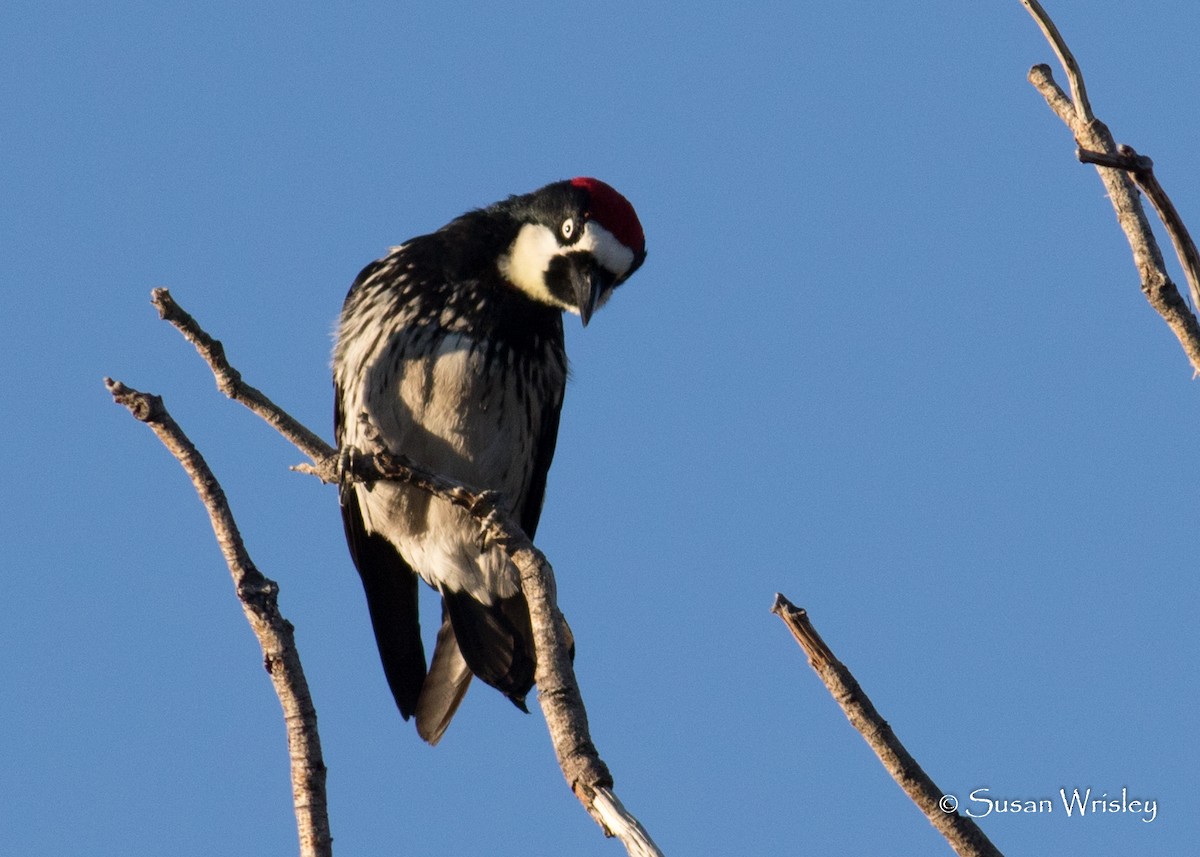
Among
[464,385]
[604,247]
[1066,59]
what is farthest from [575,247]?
[1066,59]

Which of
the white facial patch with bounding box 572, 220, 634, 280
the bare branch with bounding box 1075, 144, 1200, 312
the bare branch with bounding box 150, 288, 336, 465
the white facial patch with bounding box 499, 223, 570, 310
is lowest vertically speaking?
the bare branch with bounding box 1075, 144, 1200, 312

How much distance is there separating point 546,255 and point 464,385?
0.66 m

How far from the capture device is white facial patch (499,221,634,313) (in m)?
6.24

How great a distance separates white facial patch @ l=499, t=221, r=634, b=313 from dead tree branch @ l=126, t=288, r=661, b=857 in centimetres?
171

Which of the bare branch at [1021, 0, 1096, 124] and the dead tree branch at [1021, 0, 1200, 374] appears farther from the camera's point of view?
the bare branch at [1021, 0, 1096, 124]

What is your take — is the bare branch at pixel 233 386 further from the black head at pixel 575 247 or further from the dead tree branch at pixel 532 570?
the black head at pixel 575 247

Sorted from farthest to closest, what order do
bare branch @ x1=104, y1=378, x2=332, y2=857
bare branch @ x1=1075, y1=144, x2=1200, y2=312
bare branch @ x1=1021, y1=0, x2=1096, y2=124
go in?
1. bare branch @ x1=104, y1=378, x2=332, y2=857
2. bare branch @ x1=1021, y1=0, x2=1096, y2=124
3. bare branch @ x1=1075, y1=144, x2=1200, y2=312

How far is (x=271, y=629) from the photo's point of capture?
11.3ft

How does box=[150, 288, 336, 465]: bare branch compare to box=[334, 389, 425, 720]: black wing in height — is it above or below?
below

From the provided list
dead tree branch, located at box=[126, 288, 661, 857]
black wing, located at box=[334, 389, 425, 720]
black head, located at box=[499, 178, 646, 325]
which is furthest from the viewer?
black wing, located at box=[334, 389, 425, 720]

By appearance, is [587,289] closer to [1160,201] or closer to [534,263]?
[534,263]

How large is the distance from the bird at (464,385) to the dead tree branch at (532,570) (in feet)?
4.75

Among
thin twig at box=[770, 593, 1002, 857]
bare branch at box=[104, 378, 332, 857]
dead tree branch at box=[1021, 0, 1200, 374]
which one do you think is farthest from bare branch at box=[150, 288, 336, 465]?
dead tree branch at box=[1021, 0, 1200, 374]

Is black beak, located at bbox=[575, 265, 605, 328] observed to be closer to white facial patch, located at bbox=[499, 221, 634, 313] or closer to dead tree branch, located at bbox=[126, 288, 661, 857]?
white facial patch, located at bbox=[499, 221, 634, 313]
